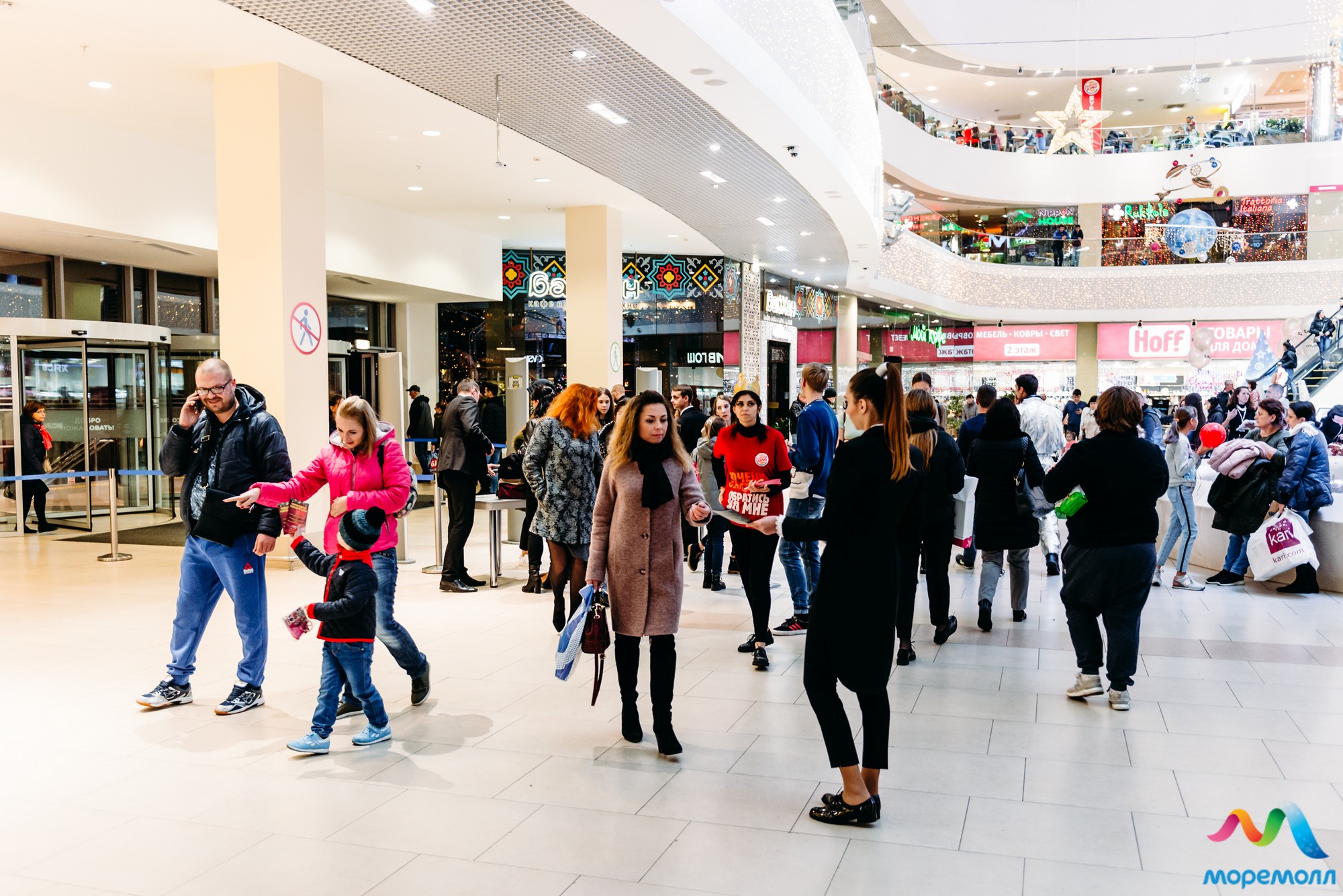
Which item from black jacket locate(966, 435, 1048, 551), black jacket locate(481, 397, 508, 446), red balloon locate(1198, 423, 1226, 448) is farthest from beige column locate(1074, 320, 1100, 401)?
black jacket locate(966, 435, 1048, 551)

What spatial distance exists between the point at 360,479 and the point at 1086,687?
3.68 m

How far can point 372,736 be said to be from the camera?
438cm

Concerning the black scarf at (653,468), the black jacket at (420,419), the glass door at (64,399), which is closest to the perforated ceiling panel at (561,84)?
the black scarf at (653,468)

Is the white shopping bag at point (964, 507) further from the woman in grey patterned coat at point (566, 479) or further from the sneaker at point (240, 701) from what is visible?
the sneaker at point (240, 701)

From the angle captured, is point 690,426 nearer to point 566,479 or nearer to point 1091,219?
point 566,479

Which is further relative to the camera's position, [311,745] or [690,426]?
[690,426]

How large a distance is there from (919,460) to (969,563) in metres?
5.18

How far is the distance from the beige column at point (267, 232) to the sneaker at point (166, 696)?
3.40 metres

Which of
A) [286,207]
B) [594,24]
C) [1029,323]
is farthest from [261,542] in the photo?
[1029,323]

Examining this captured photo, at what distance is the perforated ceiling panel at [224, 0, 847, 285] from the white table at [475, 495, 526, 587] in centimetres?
323

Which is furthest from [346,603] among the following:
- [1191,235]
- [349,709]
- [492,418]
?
[1191,235]

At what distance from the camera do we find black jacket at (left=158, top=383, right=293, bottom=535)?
4770mm

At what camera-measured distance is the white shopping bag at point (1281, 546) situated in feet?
25.5

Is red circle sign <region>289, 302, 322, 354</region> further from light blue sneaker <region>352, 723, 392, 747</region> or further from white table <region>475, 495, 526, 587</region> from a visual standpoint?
light blue sneaker <region>352, 723, 392, 747</region>
